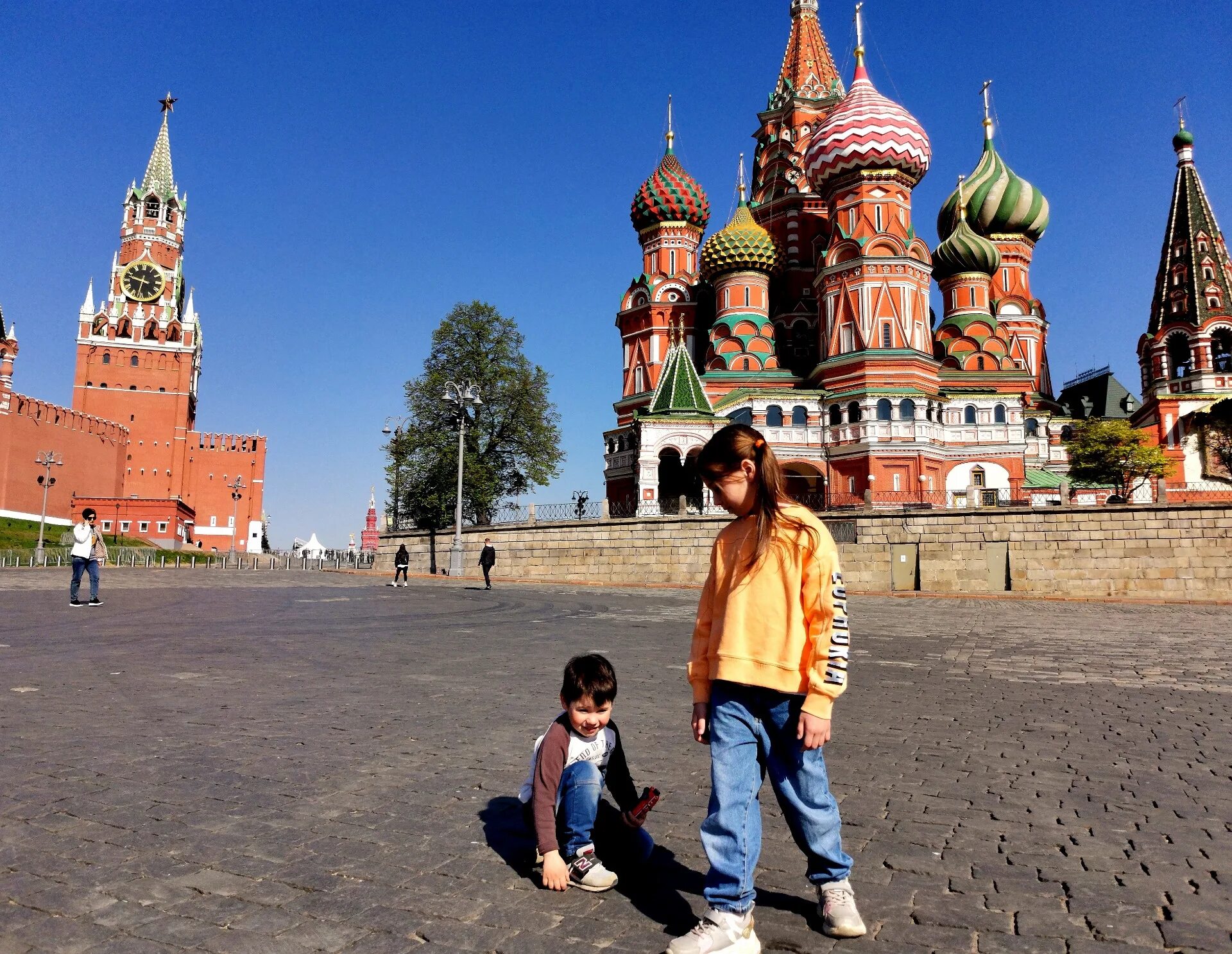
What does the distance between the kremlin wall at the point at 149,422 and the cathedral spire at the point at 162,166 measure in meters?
0.12

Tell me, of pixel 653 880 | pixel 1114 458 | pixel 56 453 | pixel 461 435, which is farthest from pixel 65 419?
pixel 653 880

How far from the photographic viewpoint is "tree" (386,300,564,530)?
3631cm

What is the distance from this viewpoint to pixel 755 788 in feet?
8.93

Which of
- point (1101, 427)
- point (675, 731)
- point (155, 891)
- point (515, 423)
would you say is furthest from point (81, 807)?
point (1101, 427)

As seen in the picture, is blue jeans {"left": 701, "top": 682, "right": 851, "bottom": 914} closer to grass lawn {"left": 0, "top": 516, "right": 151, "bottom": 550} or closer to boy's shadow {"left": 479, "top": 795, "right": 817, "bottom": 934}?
boy's shadow {"left": 479, "top": 795, "right": 817, "bottom": 934}

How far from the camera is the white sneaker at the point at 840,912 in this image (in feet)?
8.57

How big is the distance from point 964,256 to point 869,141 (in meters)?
9.14

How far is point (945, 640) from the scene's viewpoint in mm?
11523

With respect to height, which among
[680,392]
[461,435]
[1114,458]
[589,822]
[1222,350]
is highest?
[1222,350]

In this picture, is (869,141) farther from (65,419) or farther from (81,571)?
(65,419)

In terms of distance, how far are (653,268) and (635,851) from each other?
44.7 meters

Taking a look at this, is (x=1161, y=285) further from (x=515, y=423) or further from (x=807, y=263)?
(x=515, y=423)

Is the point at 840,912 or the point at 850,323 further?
the point at 850,323

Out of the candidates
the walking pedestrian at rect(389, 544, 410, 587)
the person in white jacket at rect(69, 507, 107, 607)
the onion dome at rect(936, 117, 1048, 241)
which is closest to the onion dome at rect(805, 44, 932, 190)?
the onion dome at rect(936, 117, 1048, 241)
